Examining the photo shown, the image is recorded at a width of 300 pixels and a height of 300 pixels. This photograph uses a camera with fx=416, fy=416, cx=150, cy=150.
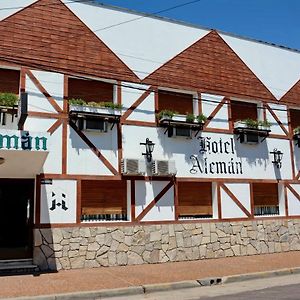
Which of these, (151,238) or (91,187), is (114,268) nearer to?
(151,238)

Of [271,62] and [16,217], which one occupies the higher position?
[271,62]

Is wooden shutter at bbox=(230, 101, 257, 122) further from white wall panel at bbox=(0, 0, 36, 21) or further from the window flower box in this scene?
white wall panel at bbox=(0, 0, 36, 21)

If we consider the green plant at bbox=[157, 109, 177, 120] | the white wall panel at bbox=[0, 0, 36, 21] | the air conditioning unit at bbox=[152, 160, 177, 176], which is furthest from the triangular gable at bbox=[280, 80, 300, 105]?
the white wall panel at bbox=[0, 0, 36, 21]

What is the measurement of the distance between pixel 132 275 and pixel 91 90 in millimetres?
→ 5987

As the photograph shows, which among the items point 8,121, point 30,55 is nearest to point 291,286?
point 8,121

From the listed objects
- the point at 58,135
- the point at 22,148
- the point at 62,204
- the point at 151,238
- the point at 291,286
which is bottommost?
the point at 291,286

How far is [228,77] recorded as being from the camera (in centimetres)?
1580

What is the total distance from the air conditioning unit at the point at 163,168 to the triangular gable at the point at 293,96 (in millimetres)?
6167

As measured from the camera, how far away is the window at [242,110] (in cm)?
1578

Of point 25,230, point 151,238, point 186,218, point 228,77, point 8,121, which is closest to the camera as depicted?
point 8,121

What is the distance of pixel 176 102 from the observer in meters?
14.8

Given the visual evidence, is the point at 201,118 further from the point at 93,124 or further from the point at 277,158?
the point at 93,124

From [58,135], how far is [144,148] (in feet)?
9.36

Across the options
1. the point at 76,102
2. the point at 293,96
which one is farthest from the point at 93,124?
the point at 293,96
